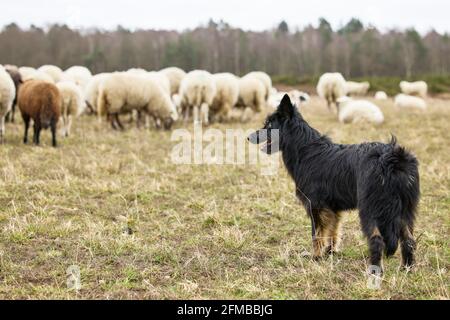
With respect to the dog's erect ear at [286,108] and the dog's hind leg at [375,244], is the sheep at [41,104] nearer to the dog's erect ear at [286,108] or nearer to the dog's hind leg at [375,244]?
the dog's erect ear at [286,108]

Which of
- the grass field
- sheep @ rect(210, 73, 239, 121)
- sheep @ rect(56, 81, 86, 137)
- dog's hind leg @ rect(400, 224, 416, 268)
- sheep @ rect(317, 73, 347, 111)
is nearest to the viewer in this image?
the grass field

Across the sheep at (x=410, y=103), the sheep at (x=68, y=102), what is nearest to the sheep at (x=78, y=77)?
the sheep at (x=68, y=102)

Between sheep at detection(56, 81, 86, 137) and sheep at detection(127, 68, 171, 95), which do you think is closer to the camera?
sheep at detection(56, 81, 86, 137)

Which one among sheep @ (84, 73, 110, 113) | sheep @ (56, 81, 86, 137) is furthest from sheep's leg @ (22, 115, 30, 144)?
sheep @ (84, 73, 110, 113)

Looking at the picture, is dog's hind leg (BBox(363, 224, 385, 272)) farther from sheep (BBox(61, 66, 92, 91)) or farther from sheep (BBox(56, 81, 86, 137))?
sheep (BBox(61, 66, 92, 91))

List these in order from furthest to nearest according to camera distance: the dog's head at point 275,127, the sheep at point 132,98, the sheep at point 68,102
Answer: the sheep at point 132,98 → the sheep at point 68,102 → the dog's head at point 275,127

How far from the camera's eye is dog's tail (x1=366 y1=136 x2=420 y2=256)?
13.0ft

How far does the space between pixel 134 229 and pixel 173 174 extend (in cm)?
309

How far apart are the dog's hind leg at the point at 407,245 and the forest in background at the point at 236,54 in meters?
54.0

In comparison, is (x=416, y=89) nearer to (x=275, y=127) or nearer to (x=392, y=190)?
(x=275, y=127)

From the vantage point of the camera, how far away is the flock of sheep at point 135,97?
10.8 meters

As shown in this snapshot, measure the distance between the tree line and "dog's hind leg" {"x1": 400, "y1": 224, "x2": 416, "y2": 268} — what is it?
56.8m
